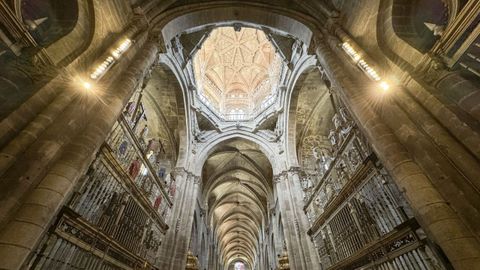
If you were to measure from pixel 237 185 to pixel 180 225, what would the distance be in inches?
555

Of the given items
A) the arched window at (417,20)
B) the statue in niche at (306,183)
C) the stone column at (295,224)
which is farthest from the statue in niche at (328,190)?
the arched window at (417,20)

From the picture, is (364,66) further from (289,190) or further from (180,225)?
(180,225)

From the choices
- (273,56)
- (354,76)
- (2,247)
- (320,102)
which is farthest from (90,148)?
(273,56)

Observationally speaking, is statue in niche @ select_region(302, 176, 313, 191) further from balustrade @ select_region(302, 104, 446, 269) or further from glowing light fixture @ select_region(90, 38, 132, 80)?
glowing light fixture @ select_region(90, 38, 132, 80)

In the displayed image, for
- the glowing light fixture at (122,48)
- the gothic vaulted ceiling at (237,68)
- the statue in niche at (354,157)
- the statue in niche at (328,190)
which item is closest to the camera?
the glowing light fixture at (122,48)

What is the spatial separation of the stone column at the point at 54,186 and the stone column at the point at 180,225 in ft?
23.9

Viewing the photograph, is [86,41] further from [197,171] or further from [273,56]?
[273,56]

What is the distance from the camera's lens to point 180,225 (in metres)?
11.2

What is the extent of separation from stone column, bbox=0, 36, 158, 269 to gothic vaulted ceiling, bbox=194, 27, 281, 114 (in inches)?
617

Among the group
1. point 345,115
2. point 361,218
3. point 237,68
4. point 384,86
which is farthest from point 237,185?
point 384,86

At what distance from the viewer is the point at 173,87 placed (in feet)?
42.6

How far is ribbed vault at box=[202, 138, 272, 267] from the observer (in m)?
19.3

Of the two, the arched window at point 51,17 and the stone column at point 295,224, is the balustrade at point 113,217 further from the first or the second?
the stone column at point 295,224

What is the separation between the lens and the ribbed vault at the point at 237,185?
1933 centimetres
